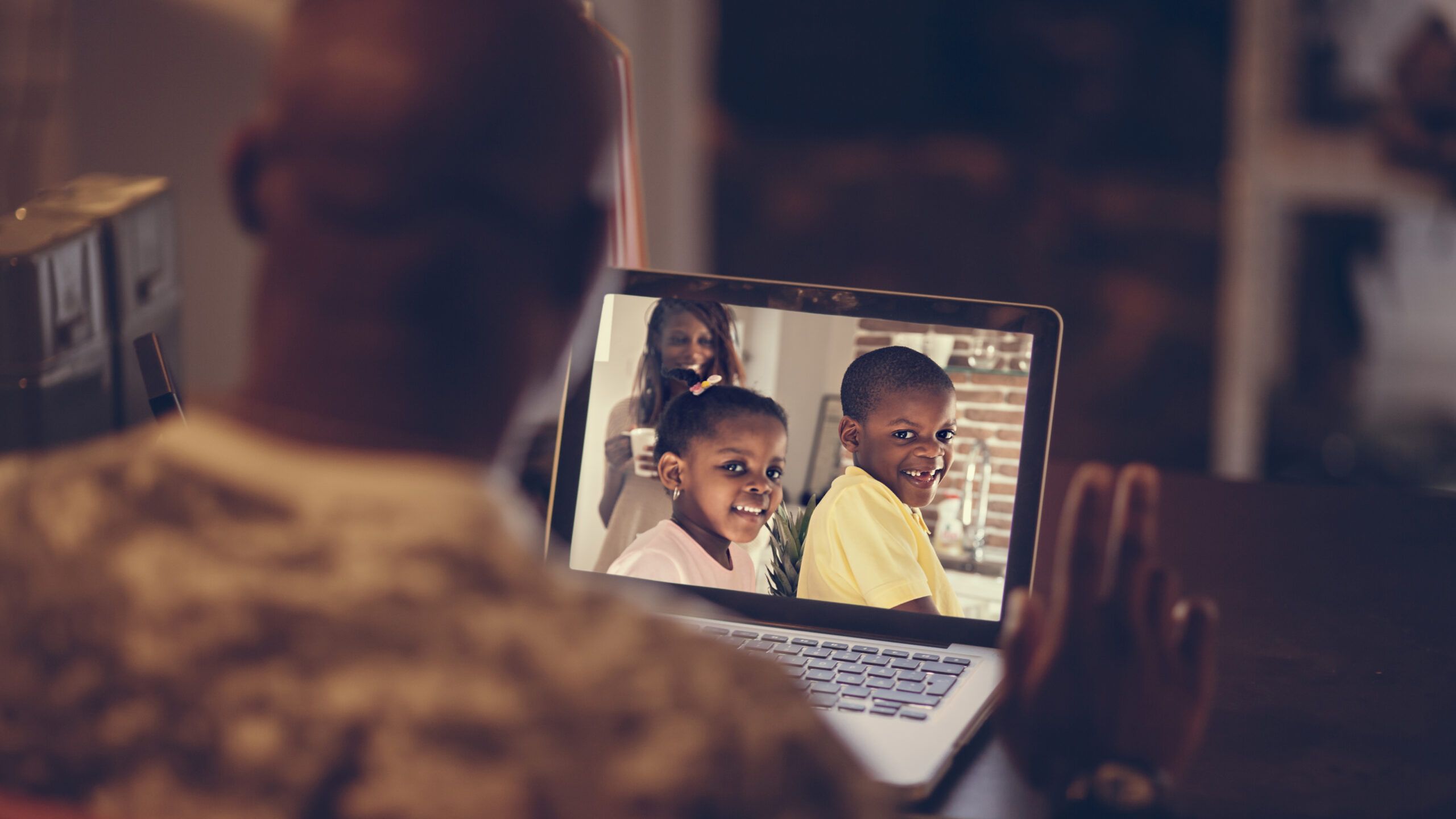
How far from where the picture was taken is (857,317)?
0.92m

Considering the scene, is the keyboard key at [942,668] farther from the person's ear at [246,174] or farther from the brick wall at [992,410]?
the person's ear at [246,174]

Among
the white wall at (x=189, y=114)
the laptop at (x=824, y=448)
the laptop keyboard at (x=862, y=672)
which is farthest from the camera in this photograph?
the white wall at (x=189, y=114)

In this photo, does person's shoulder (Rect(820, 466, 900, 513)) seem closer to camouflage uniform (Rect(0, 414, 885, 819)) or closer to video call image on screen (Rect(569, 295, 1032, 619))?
video call image on screen (Rect(569, 295, 1032, 619))

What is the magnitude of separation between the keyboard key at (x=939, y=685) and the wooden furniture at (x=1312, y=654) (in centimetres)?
5

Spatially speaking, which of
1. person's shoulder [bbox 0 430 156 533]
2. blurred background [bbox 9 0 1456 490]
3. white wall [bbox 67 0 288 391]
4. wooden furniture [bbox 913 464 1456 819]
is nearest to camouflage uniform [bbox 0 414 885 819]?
person's shoulder [bbox 0 430 156 533]

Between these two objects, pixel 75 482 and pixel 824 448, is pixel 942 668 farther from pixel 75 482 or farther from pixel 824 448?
pixel 75 482

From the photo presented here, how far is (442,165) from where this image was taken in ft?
1.41

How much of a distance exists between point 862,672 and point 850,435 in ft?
0.60

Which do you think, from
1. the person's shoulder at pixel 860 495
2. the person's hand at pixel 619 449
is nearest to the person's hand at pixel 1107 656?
the person's shoulder at pixel 860 495

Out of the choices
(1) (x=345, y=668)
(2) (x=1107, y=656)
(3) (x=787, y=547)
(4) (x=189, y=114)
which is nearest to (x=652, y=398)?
(3) (x=787, y=547)

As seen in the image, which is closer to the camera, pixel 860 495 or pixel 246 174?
pixel 246 174

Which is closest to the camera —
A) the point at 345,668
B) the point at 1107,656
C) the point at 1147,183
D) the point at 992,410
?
the point at 345,668

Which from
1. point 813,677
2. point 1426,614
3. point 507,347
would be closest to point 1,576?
point 507,347

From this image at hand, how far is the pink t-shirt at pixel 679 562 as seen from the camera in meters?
0.90
